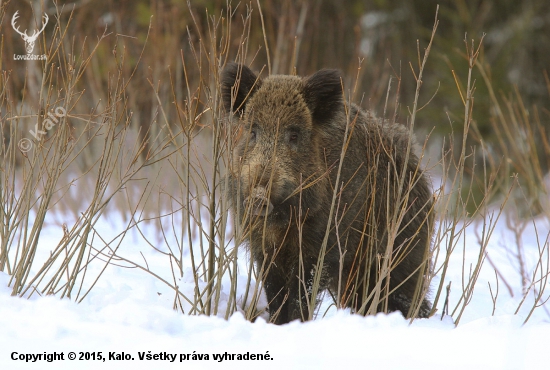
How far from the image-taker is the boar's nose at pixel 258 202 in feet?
11.7

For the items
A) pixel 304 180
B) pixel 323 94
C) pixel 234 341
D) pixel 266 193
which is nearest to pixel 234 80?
pixel 323 94

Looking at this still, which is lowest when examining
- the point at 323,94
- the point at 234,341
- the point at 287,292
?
the point at 234,341

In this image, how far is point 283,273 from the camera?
4.42 meters

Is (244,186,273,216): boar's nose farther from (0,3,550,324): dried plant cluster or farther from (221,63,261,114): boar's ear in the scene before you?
(221,63,261,114): boar's ear

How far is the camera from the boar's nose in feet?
11.7

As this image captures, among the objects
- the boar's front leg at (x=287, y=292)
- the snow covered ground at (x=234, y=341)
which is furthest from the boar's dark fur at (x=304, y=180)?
the snow covered ground at (x=234, y=341)

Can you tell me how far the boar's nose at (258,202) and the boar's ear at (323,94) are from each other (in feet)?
3.15

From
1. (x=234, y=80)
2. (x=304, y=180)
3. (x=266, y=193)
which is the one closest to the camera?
(x=266, y=193)

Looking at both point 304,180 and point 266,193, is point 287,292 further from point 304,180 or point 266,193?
point 266,193

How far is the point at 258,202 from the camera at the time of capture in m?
3.69

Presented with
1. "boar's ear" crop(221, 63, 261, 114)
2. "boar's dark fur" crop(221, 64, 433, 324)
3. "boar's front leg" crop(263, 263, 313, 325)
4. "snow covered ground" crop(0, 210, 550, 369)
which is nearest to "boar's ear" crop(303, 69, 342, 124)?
"boar's dark fur" crop(221, 64, 433, 324)

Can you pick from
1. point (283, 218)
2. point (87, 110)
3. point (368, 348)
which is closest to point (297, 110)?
point (283, 218)

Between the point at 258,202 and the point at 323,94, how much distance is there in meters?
1.11

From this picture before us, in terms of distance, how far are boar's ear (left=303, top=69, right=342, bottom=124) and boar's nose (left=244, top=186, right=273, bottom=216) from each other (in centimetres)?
96
